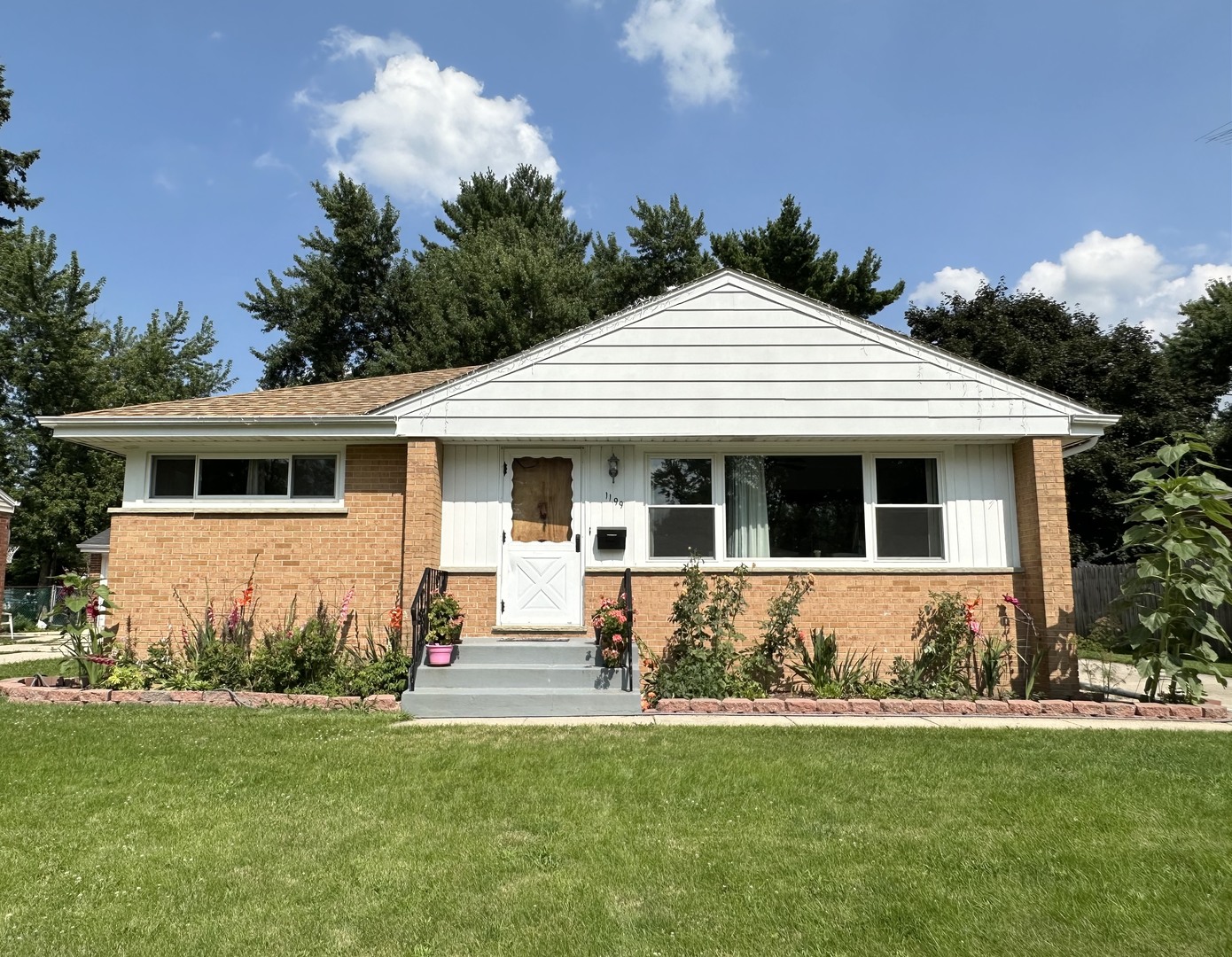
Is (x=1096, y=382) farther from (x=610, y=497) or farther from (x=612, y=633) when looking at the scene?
(x=612, y=633)

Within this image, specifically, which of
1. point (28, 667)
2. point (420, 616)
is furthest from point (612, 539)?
point (28, 667)

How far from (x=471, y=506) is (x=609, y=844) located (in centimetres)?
590

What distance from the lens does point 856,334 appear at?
946cm

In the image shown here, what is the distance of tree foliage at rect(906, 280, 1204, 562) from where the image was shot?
75.7ft

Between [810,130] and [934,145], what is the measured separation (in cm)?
215

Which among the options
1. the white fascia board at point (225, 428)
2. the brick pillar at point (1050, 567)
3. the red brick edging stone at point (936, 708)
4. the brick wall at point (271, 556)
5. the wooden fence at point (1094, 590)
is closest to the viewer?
the red brick edging stone at point (936, 708)

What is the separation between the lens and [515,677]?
27.5ft

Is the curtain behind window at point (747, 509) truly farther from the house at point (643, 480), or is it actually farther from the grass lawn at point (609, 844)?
the grass lawn at point (609, 844)

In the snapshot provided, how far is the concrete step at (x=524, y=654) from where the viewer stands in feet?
28.7

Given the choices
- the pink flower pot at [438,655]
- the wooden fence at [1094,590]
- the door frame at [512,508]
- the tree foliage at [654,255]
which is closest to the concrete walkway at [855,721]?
the pink flower pot at [438,655]

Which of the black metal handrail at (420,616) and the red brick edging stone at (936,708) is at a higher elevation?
the black metal handrail at (420,616)

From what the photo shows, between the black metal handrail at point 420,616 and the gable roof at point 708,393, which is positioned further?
the gable roof at point 708,393

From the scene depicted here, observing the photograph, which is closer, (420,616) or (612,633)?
(612,633)

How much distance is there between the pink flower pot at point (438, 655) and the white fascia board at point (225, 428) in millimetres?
2594
